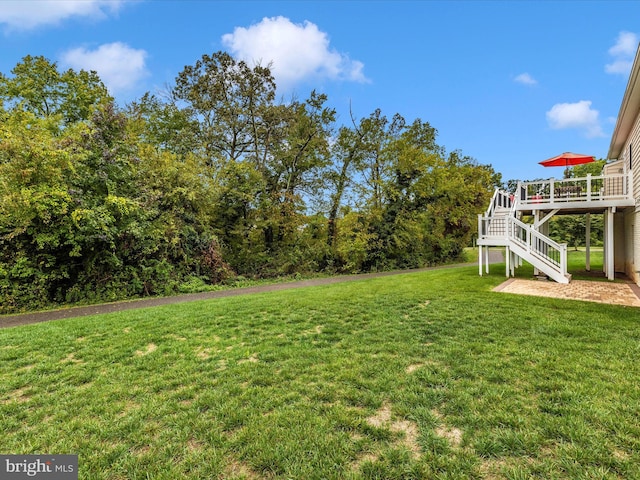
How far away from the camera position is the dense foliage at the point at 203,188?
26.8 ft

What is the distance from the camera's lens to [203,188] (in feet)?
40.1

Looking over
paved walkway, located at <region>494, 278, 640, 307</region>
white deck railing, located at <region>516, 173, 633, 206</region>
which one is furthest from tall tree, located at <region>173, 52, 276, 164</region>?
paved walkway, located at <region>494, 278, 640, 307</region>

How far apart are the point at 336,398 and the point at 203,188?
36.3 ft

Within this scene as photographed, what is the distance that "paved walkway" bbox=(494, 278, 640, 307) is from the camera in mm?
6738

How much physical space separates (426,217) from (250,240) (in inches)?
392

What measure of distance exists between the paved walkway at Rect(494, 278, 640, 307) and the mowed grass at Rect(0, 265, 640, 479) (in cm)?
140

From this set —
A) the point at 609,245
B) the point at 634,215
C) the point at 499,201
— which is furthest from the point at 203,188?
the point at 634,215

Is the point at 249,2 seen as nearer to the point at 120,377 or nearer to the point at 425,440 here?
the point at 120,377

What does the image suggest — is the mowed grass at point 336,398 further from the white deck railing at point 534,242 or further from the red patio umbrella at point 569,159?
the red patio umbrella at point 569,159

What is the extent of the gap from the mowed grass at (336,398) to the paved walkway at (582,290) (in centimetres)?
140

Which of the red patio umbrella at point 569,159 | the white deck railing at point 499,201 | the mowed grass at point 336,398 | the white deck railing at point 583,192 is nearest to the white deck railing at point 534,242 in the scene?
the white deck railing at point 583,192

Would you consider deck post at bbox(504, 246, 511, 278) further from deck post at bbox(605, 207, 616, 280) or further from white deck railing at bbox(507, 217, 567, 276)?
deck post at bbox(605, 207, 616, 280)

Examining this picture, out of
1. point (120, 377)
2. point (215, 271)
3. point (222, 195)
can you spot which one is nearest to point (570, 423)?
point (120, 377)

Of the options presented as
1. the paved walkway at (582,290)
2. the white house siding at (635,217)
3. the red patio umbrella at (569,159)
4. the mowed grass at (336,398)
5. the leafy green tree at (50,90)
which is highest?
the leafy green tree at (50,90)
